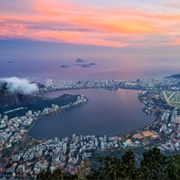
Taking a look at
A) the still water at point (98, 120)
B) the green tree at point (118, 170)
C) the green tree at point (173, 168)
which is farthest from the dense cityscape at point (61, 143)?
the green tree at point (173, 168)

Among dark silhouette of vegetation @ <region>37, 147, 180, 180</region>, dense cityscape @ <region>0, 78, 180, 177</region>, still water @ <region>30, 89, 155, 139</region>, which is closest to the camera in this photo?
dark silhouette of vegetation @ <region>37, 147, 180, 180</region>

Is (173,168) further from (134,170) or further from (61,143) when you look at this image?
(61,143)

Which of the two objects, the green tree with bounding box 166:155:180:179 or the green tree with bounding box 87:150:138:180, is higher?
the green tree with bounding box 166:155:180:179

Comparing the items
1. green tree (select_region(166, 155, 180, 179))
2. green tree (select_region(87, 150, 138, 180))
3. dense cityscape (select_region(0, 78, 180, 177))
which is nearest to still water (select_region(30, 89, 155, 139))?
dense cityscape (select_region(0, 78, 180, 177))

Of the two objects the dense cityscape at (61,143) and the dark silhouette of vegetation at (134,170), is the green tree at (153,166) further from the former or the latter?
the dense cityscape at (61,143)

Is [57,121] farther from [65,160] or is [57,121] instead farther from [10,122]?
[65,160]

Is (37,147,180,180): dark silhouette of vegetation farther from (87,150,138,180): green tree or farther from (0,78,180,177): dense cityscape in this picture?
(0,78,180,177): dense cityscape

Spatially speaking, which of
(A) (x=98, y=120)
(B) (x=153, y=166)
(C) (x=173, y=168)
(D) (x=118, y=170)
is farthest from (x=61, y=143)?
(C) (x=173, y=168)

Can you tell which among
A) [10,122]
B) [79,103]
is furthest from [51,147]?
[79,103]
